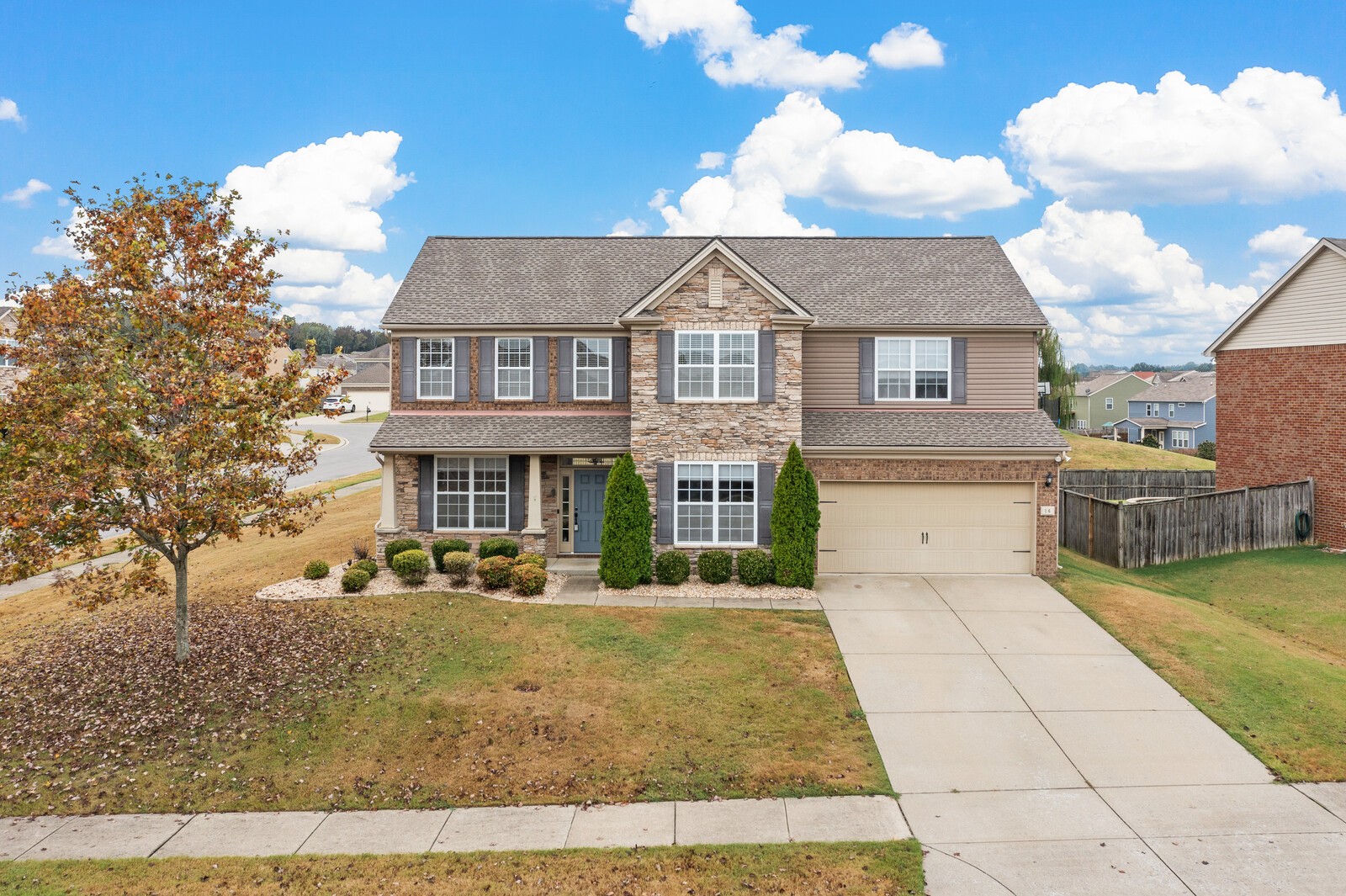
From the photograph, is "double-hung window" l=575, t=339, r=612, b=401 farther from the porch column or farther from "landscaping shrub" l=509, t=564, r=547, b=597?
"landscaping shrub" l=509, t=564, r=547, b=597

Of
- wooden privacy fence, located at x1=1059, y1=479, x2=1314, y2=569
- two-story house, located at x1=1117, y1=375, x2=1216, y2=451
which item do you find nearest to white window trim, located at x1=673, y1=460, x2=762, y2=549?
wooden privacy fence, located at x1=1059, y1=479, x2=1314, y2=569

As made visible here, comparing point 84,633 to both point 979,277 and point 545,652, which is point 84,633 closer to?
point 545,652

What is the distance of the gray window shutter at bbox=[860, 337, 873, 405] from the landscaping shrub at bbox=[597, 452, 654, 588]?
601 cm

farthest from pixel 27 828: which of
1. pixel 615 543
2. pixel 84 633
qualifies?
pixel 615 543

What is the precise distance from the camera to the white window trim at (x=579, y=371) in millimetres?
18953

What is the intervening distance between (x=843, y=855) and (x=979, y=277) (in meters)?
16.5

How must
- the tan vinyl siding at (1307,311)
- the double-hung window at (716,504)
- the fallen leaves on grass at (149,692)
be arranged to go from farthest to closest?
1. the tan vinyl siding at (1307,311)
2. the double-hung window at (716,504)
3. the fallen leaves on grass at (149,692)

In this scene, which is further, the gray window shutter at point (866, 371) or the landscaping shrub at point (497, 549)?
the gray window shutter at point (866, 371)

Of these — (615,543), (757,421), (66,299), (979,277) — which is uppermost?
(979,277)

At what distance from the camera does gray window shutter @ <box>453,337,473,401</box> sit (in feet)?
62.6

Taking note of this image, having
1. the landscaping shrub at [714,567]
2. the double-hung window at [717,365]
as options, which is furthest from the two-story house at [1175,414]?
the landscaping shrub at [714,567]

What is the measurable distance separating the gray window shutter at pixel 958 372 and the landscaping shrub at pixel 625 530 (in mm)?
7969

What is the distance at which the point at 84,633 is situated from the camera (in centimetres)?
1446

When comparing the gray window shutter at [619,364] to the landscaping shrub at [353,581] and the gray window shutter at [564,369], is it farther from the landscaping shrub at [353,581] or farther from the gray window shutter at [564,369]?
the landscaping shrub at [353,581]
